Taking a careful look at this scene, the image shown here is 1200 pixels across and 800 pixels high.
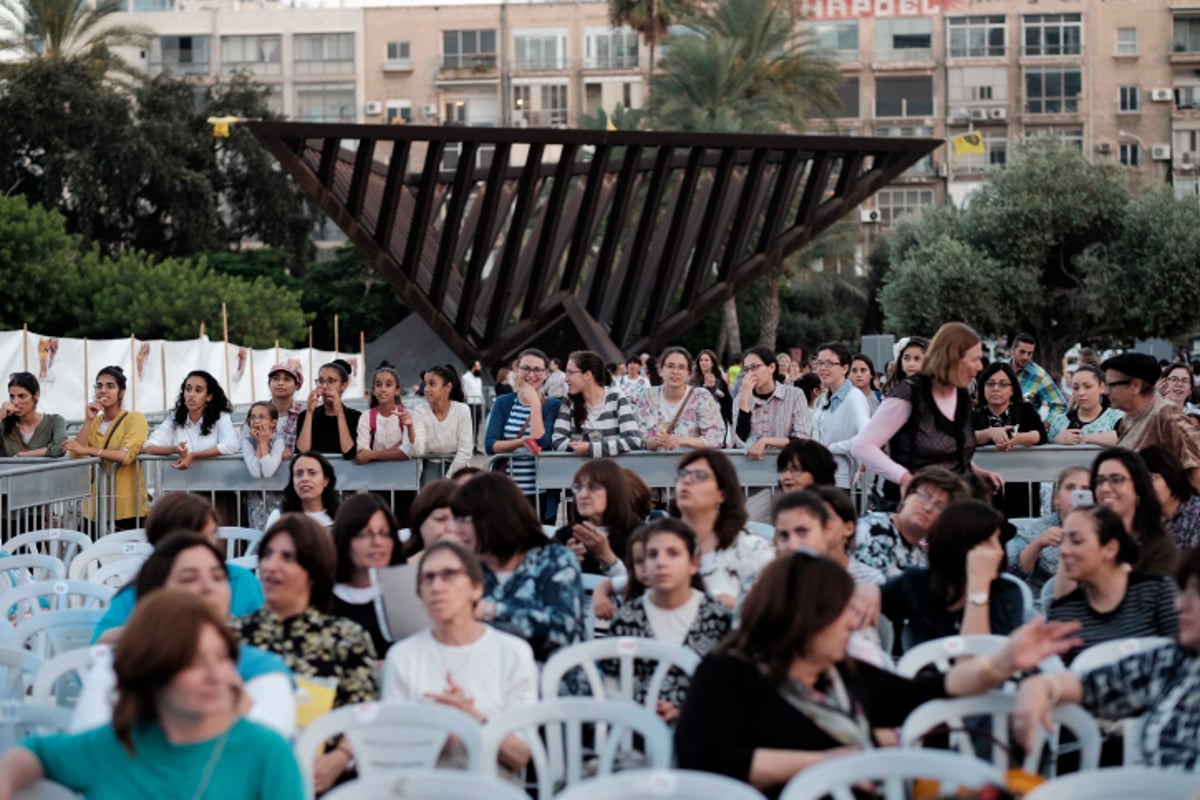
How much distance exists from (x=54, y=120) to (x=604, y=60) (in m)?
25.7

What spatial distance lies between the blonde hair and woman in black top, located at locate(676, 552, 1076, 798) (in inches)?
152

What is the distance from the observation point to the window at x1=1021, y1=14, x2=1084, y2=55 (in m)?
71.9

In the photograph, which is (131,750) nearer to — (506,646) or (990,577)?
(506,646)

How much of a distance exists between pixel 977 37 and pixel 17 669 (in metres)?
70.9

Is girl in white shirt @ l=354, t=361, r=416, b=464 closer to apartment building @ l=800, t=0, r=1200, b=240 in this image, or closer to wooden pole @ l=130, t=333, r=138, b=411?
wooden pole @ l=130, t=333, r=138, b=411

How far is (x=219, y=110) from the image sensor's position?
66125 millimetres

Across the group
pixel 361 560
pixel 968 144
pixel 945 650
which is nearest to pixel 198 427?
pixel 361 560

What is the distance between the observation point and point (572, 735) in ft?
17.6

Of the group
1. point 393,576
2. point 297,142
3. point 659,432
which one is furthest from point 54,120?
point 393,576

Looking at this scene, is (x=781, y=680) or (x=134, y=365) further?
(x=134, y=365)

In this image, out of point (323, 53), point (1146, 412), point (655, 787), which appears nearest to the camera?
point (655, 787)

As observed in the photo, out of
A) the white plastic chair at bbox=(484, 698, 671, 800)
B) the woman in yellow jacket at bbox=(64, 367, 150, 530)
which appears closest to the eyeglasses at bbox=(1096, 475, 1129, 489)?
the white plastic chair at bbox=(484, 698, 671, 800)

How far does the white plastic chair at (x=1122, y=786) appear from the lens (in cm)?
416

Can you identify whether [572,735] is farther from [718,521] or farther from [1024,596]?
[1024,596]
